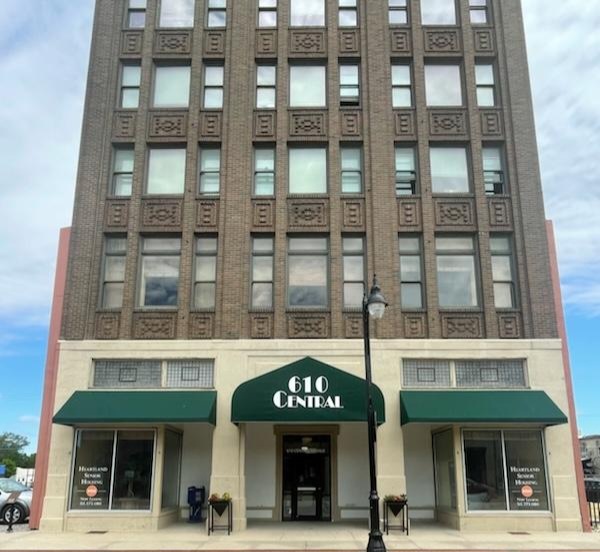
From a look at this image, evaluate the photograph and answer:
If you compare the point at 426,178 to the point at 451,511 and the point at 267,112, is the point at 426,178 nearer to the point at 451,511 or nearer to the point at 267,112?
the point at 267,112

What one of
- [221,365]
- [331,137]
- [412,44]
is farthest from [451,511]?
[412,44]

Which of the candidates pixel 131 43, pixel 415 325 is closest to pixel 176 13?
pixel 131 43

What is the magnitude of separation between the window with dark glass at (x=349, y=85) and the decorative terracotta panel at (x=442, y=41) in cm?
270

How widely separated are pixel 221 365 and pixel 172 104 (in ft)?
31.0

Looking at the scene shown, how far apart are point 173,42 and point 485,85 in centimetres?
1114

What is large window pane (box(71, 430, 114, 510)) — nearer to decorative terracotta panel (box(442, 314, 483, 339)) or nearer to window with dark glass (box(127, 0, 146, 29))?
decorative terracotta panel (box(442, 314, 483, 339))

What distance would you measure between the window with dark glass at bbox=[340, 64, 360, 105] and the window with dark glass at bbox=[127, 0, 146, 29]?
7.51 metres

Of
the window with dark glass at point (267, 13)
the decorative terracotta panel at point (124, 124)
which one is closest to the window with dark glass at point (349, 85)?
the window with dark glass at point (267, 13)

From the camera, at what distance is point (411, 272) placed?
1884 cm

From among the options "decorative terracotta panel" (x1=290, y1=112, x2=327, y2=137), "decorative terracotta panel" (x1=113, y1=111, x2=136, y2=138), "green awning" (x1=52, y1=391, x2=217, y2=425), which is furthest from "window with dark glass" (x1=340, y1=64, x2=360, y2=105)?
"green awning" (x1=52, y1=391, x2=217, y2=425)

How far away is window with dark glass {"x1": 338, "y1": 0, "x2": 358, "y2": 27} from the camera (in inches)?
839

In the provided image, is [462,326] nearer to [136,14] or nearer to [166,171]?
[166,171]

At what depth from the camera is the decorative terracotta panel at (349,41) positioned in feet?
68.3

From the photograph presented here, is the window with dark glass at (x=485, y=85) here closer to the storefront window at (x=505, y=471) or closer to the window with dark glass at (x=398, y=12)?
the window with dark glass at (x=398, y=12)
